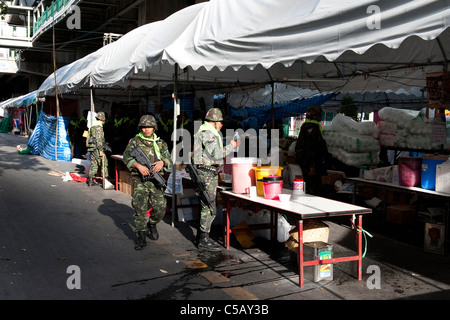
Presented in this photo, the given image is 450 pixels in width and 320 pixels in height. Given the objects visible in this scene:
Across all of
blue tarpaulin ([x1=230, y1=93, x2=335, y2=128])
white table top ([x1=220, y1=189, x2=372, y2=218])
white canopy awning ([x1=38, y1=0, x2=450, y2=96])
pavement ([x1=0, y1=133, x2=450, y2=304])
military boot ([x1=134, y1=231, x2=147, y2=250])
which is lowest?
pavement ([x1=0, y1=133, x2=450, y2=304])

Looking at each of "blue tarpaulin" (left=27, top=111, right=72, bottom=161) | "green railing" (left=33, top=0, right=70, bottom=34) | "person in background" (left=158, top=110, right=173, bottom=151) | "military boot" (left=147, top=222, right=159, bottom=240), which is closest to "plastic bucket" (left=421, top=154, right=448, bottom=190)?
"military boot" (left=147, top=222, right=159, bottom=240)

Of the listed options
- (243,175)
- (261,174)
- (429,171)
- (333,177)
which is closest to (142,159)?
(243,175)

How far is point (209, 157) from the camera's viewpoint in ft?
21.6

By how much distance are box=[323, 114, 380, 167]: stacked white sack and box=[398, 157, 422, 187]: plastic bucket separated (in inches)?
99.4

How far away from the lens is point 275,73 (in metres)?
10.3

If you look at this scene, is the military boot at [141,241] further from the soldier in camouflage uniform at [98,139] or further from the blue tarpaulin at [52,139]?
the blue tarpaulin at [52,139]

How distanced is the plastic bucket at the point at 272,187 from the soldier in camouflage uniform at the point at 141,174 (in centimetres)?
179

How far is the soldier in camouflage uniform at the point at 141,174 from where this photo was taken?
678cm

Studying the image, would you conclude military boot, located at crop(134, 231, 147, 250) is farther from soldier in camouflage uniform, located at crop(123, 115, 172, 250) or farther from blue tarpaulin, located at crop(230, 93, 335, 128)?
blue tarpaulin, located at crop(230, 93, 335, 128)

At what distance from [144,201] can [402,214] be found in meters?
4.63

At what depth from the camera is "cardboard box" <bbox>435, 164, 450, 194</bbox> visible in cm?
631

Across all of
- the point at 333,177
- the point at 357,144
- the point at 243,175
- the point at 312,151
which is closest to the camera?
the point at 243,175

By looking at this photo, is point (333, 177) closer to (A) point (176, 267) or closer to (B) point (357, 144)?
(B) point (357, 144)

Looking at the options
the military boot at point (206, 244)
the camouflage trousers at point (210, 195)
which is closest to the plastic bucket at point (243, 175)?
the camouflage trousers at point (210, 195)
